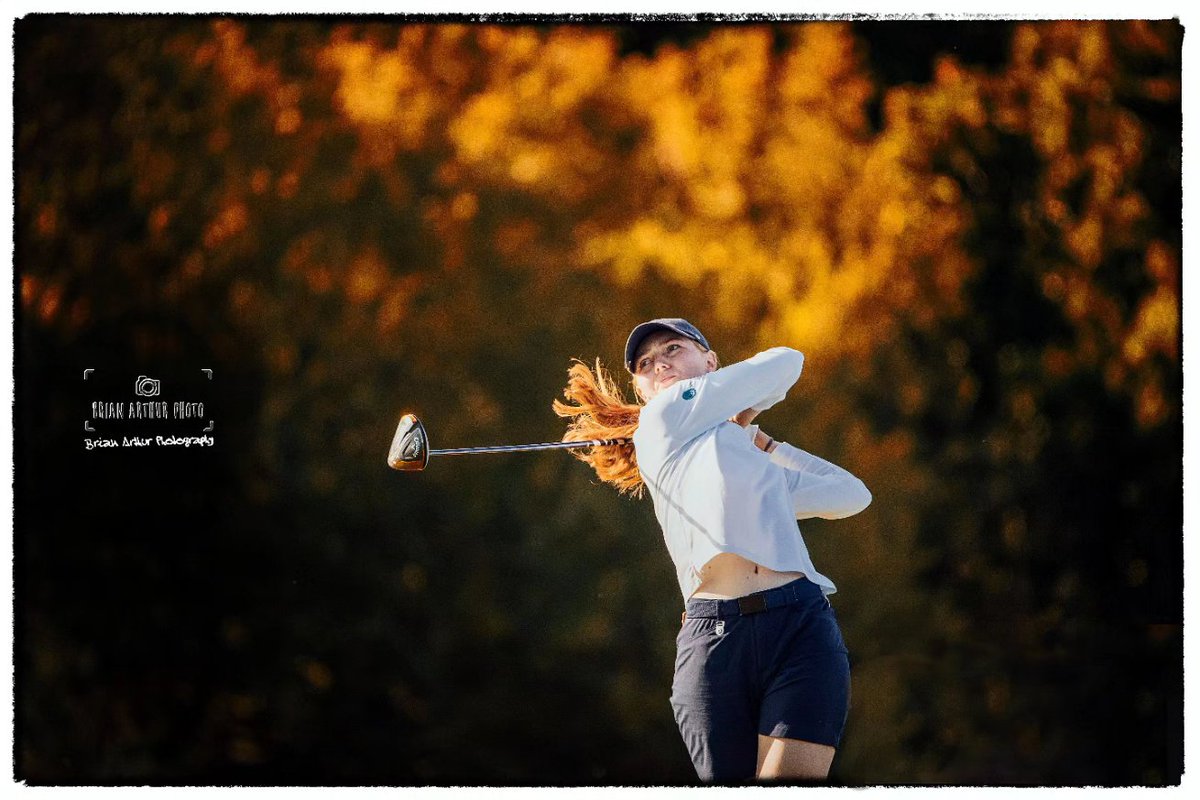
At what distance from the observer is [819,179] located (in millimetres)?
4168

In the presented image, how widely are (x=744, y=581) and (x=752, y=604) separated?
7cm

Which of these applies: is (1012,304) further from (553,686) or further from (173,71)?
(173,71)

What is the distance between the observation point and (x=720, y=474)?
3.50 metres

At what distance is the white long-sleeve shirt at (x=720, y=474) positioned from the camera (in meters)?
3.43

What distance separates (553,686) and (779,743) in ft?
3.28

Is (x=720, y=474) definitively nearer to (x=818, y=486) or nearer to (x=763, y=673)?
(x=818, y=486)

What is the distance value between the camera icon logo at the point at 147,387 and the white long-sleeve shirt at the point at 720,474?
5.10 feet

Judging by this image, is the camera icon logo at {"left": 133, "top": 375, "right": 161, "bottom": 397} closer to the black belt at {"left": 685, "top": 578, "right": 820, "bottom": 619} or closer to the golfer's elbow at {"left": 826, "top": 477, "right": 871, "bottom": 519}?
the black belt at {"left": 685, "top": 578, "right": 820, "bottom": 619}

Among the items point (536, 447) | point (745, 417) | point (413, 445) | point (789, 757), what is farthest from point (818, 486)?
point (413, 445)

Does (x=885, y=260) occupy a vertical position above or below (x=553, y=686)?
above

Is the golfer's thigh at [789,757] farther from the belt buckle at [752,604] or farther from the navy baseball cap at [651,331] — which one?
the navy baseball cap at [651,331]

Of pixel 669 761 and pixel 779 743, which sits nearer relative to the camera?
pixel 779 743

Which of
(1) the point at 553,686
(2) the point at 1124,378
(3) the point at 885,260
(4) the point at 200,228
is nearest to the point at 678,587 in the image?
(1) the point at 553,686

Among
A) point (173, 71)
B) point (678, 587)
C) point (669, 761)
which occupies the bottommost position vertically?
point (669, 761)
